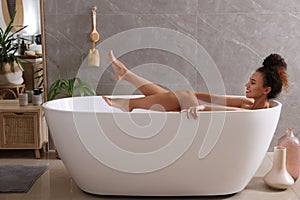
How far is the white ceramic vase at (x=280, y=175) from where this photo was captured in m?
3.78

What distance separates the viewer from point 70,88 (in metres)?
4.60

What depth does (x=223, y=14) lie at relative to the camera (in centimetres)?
475

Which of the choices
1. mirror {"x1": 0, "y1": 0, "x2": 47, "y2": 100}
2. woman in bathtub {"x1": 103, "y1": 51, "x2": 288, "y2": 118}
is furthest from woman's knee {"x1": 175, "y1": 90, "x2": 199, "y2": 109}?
mirror {"x1": 0, "y1": 0, "x2": 47, "y2": 100}

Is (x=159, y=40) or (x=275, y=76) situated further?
(x=159, y=40)

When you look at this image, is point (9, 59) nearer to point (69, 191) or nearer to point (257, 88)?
point (69, 191)

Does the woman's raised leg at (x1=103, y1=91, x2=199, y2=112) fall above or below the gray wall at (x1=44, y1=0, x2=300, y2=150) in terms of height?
below

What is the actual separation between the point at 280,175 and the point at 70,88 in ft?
6.23

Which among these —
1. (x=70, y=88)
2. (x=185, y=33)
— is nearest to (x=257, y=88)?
(x=185, y=33)

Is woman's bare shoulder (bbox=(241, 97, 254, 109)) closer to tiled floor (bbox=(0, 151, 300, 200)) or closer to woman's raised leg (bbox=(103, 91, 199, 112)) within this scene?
woman's raised leg (bbox=(103, 91, 199, 112))

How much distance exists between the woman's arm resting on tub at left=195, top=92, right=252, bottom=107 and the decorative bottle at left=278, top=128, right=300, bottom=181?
384 mm

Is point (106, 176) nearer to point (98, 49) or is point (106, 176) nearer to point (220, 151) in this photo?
point (220, 151)

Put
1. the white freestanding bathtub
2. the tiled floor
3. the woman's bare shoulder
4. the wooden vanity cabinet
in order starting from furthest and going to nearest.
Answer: the wooden vanity cabinet < the woman's bare shoulder < the tiled floor < the white freestanding bathtub

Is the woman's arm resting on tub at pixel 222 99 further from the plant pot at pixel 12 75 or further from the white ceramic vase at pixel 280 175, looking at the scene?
the plant pot at pixel 12 75

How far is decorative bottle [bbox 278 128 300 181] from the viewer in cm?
391
